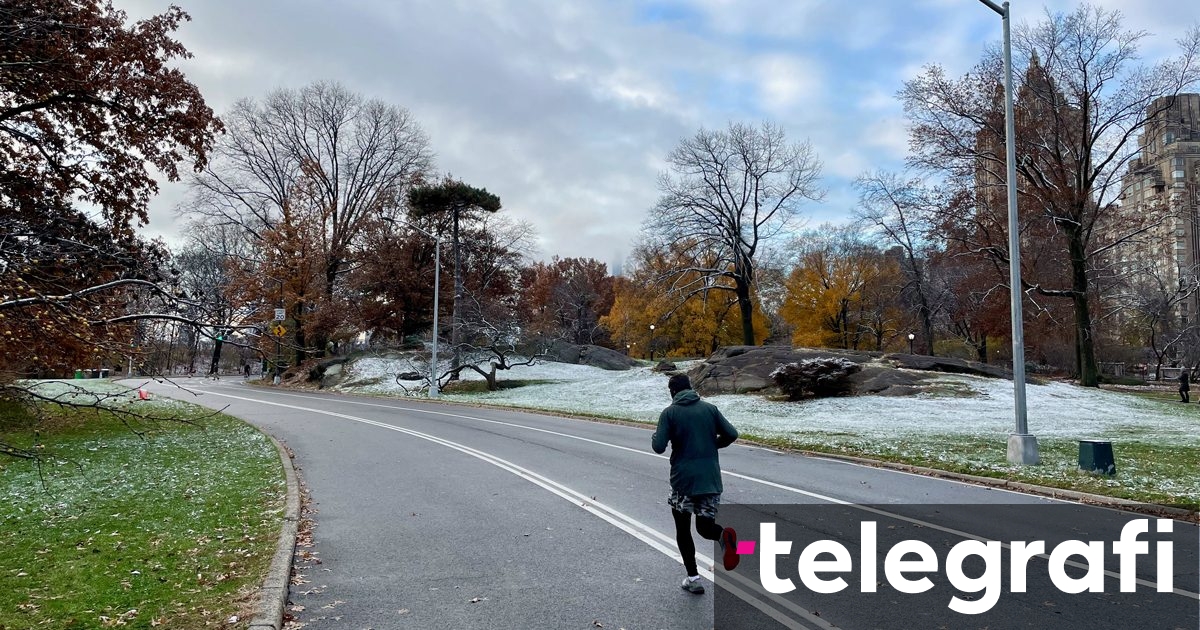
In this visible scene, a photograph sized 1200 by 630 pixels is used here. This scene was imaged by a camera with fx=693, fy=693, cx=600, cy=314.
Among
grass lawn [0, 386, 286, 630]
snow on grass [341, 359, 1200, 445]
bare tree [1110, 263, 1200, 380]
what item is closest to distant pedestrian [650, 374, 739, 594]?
grass lawn [0, 386, 286, 630]

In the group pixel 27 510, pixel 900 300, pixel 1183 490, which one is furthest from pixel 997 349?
pixel 27 510

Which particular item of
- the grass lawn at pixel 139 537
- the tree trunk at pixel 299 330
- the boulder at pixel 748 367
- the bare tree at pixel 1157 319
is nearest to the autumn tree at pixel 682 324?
the boulder at pixel 748 367

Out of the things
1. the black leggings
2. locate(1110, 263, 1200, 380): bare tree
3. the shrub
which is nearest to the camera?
the black leggings

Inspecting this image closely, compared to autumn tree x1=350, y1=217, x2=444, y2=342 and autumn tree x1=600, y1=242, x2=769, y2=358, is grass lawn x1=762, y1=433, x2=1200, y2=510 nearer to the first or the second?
autumn tree x1=350, y1=217, x2=444, y2=342

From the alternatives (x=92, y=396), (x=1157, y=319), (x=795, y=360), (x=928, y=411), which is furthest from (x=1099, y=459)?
(x=1157, y=319)

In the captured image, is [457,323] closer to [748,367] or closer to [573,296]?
[748,367]

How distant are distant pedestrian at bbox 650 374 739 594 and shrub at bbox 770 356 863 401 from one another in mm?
20903

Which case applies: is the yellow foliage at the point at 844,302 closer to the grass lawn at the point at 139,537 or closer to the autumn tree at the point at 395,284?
the autumn tree at the point at 395,284

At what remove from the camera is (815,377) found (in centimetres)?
2573

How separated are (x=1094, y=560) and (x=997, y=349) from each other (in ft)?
221

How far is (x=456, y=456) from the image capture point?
13.2 meters

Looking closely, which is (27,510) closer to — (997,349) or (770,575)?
(770,575)

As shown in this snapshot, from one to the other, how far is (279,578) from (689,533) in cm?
328

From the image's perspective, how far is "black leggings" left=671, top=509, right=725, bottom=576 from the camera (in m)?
5.37
